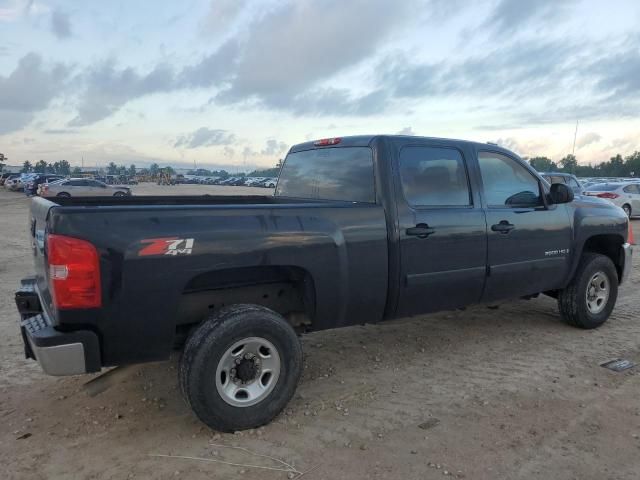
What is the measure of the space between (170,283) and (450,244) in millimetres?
2280

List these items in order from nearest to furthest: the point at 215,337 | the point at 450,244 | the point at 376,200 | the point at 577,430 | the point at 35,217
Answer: the point at 215,337 → the point at 577,430 → the point at 35,217 → the point at 376,200 → the point at 450,244

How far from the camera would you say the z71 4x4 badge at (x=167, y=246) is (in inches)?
117

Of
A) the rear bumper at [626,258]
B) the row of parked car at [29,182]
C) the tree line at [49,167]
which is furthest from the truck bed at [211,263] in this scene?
the tree line at [49,167]

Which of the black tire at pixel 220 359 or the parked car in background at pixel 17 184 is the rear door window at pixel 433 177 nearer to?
the black tire at pixel 220 359

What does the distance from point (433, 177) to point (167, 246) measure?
2.33 metres

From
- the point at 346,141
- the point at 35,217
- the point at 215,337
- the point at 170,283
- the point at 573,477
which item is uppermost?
the point at 346,141

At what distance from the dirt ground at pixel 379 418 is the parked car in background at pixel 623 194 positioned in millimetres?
16375

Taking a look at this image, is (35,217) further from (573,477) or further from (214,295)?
(573,477)

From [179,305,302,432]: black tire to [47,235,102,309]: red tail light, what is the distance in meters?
0.68

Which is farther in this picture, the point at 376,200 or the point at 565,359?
the point at 565,359

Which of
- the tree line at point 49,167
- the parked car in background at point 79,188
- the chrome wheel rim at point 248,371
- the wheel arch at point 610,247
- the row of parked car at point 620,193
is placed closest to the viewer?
the chrome wheel rim at point 248,371

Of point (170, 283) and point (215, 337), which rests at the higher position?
point (170, 283)

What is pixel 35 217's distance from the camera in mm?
3656

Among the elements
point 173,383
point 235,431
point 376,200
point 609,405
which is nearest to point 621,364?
point 609,405
